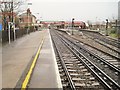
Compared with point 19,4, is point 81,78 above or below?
below

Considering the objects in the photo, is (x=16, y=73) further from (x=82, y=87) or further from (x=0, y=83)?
(x=82, y=87)

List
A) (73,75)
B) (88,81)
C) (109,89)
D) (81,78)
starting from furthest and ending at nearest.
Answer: (73,75), (81,78), (88,81), (109,89)

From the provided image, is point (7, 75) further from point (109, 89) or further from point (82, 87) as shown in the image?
point (109, 89)

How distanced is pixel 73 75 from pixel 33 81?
127 inches

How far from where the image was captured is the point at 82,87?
10531mm

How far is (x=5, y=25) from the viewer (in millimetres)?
44062

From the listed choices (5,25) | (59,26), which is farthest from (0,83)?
(59,26)

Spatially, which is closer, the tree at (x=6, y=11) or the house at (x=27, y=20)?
the tree at (x=6, y=11)

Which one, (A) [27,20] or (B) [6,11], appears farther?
(A) [27,20]

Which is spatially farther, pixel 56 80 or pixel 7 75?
pixel 7 75

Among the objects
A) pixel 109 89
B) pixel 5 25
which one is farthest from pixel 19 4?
pixel 109 89

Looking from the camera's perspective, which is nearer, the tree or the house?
the tree

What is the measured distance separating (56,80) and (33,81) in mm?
933

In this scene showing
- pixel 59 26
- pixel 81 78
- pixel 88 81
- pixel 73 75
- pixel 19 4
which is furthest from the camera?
pixel 59 26
